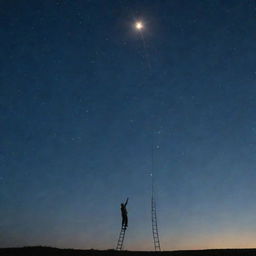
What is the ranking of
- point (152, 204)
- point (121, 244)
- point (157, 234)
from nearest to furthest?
point (121, 244)
point (157, 234)
point (152, 204)

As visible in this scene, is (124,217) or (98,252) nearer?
(98,252)

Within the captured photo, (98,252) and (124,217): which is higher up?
(124,217)

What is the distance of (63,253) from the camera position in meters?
10.4

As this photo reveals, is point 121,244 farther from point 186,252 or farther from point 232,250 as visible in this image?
point 232,250

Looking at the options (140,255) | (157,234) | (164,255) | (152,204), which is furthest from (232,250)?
(152,204)

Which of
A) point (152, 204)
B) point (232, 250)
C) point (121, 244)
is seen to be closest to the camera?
point (232, 250)

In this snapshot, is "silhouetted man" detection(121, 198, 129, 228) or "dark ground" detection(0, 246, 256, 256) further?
"silhouetted man" detection(121, 198, 129, 228)

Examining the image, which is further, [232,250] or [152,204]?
[152,204]

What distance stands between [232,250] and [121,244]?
220 inches

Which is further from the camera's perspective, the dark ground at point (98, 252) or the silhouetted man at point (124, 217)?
the silhouetted man at point (124, 217)

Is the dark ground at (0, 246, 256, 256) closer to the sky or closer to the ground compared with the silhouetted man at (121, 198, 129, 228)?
closer to the ground

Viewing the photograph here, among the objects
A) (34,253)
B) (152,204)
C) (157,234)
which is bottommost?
(34,253)

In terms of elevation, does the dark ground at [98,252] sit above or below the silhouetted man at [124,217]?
below

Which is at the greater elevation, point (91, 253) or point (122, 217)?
point (122, 217)
